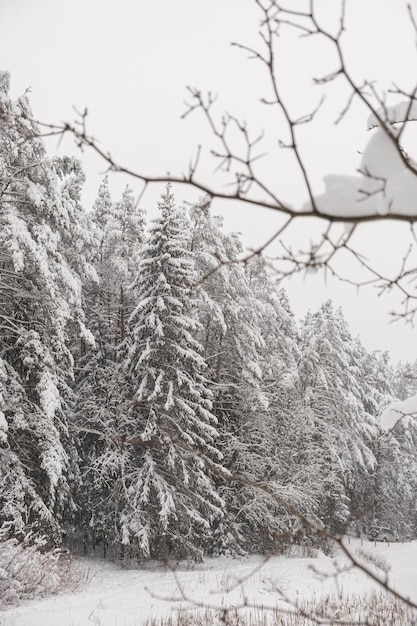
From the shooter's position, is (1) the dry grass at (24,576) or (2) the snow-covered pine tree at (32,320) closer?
(1) the dry grass at (24,576)

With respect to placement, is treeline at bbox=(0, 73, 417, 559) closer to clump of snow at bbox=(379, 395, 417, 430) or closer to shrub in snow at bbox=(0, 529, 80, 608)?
shrub in snow at bbox=(0, 529, 80, 608)

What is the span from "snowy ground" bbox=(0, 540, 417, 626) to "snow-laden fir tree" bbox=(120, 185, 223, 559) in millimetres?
1291

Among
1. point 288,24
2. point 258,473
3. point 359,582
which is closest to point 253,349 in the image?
point 258,473

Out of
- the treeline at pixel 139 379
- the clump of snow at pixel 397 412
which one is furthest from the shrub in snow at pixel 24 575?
the clump of snow at pixel 397 412

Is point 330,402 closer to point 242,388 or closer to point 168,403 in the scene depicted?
point 242,388

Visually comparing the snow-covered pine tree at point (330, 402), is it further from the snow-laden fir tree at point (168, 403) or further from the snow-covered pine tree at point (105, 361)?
the snow-covered pine tree at point (105, 361)

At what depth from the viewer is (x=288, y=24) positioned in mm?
1165

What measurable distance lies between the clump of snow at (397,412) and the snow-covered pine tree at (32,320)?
338 inches

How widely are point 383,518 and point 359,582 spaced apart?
794 inches

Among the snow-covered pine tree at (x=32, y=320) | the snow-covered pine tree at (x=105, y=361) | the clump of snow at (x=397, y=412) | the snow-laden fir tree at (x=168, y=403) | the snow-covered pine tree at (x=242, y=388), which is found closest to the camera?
the clump of snow at (x=397, y=412)

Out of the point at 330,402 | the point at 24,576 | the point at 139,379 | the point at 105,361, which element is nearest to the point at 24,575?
the point at 24,576

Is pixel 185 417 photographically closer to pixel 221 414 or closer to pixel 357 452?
pixel 221 414

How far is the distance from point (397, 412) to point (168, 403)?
1130 centimetres

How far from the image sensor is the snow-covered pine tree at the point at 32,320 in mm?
10125
